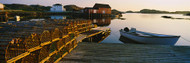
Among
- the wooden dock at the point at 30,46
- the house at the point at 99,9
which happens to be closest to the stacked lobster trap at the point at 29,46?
the wooden dock at the point at 30,46

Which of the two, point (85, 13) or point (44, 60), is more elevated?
point (85, 13)

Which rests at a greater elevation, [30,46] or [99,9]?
[99,9]

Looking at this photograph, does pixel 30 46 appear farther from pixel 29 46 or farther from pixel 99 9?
pixel 99 9

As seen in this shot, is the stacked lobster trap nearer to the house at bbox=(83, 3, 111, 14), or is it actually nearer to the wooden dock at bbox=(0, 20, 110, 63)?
the wooden dock at bbox=(0, 20, 110, 63)

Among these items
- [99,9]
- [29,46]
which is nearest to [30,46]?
[29,46]

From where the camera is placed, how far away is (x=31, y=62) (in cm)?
448

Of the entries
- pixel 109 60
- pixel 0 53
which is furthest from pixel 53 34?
pixel 109 60

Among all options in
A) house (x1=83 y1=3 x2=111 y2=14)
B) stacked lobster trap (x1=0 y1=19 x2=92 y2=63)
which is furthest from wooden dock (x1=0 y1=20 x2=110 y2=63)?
house (x1=83 y1=3 x2=111 y2=14)

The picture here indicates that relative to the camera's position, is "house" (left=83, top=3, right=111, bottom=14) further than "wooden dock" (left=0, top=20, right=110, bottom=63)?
Yes

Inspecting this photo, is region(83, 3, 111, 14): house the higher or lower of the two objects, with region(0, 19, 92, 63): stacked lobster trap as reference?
higher

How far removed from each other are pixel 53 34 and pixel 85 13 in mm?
72970

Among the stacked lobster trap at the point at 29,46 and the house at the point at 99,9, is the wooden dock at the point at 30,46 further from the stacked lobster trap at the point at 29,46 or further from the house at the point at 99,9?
the house at the point at 99,9

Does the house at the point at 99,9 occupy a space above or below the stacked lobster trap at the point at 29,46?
above

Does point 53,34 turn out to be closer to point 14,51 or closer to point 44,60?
point 44,60
